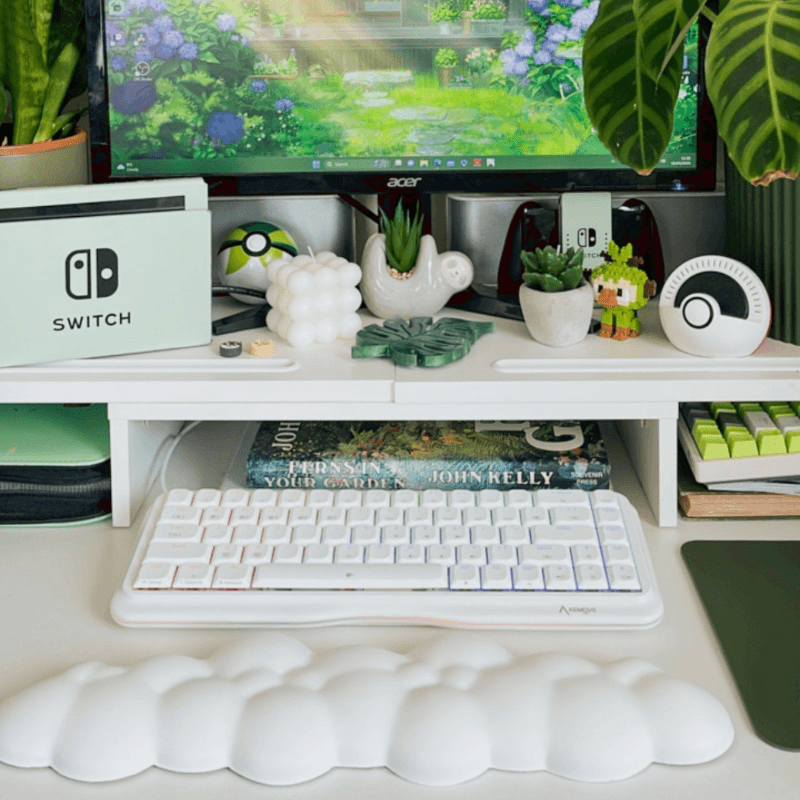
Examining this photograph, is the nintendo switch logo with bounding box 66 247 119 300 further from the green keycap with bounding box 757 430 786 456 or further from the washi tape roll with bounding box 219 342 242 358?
the green keycap with bounding box 757 430 786 456

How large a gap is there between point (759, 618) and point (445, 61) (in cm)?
58

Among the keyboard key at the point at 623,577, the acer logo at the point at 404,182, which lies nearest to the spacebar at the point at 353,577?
the keyboard key at the point at 623,577

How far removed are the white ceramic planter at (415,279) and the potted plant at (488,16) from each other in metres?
0.20

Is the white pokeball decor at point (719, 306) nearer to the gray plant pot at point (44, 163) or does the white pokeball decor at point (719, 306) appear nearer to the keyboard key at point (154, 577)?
the keyboard key at point (154, 577)

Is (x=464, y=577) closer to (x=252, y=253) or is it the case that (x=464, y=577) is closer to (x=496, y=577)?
(x=496, y=577)

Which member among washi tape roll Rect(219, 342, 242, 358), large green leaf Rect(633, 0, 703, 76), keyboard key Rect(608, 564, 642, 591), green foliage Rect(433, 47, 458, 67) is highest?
green foliage Rect(433, 47, 458, 67)

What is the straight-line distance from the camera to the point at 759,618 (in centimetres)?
77

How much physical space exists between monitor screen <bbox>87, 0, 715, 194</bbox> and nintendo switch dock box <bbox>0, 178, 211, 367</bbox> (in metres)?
0.14

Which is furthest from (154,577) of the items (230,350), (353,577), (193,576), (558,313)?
(558,313)

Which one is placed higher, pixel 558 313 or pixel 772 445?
pixel 558 313

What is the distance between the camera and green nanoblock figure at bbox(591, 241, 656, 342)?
0.99 metres

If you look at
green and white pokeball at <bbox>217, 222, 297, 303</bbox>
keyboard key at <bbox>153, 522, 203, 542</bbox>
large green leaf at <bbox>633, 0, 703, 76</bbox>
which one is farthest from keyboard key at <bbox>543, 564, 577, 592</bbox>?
green and white pokeball at <bbox>217, 222, 297, 303</bbox>

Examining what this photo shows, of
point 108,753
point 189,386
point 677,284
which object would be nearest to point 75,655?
point 108,753

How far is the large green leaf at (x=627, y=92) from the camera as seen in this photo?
2.70 ft
